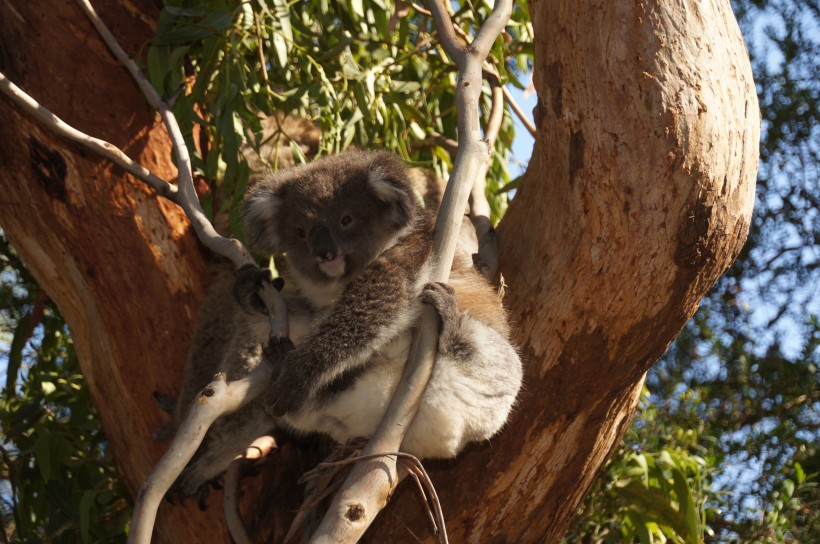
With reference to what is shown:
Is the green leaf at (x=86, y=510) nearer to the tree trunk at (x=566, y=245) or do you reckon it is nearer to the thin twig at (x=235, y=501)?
the tree trunk at (x=566, y=245)

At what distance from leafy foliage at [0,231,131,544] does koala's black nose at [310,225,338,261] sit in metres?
1.40

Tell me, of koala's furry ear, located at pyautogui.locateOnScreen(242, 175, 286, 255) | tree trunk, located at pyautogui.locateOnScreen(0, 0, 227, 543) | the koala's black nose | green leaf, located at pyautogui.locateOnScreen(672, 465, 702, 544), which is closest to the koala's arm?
the koala's black nose

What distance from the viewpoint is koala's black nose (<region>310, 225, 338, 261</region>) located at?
2.96 meters

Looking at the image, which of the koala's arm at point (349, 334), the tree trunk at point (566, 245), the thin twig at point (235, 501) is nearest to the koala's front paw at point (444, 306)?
the koala's arm at point (349, 334)

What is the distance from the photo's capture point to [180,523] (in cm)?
333

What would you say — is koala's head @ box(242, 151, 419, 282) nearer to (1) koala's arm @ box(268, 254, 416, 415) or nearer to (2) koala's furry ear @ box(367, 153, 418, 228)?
(2) koala's furry ear @ box(367, 153, 418, 228)

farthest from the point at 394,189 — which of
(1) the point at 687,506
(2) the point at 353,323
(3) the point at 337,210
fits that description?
(1) the point at 687,506

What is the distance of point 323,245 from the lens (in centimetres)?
297

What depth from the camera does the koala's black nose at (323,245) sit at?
9.71 feet

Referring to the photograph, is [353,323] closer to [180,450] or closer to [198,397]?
[198,397]

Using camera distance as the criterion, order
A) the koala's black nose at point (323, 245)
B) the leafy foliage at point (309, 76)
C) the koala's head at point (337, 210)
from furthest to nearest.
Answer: the leafy foliage at point (309, 76), the koala's head at point (337, 210), the koala's black nose at point (323, 245)

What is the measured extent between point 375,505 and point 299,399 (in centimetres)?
48

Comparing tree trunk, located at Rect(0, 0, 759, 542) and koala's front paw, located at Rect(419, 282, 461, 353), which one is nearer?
koala's front paw, located at Rect(419, 282, 461, 353)

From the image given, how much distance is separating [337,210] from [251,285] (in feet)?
1.49
